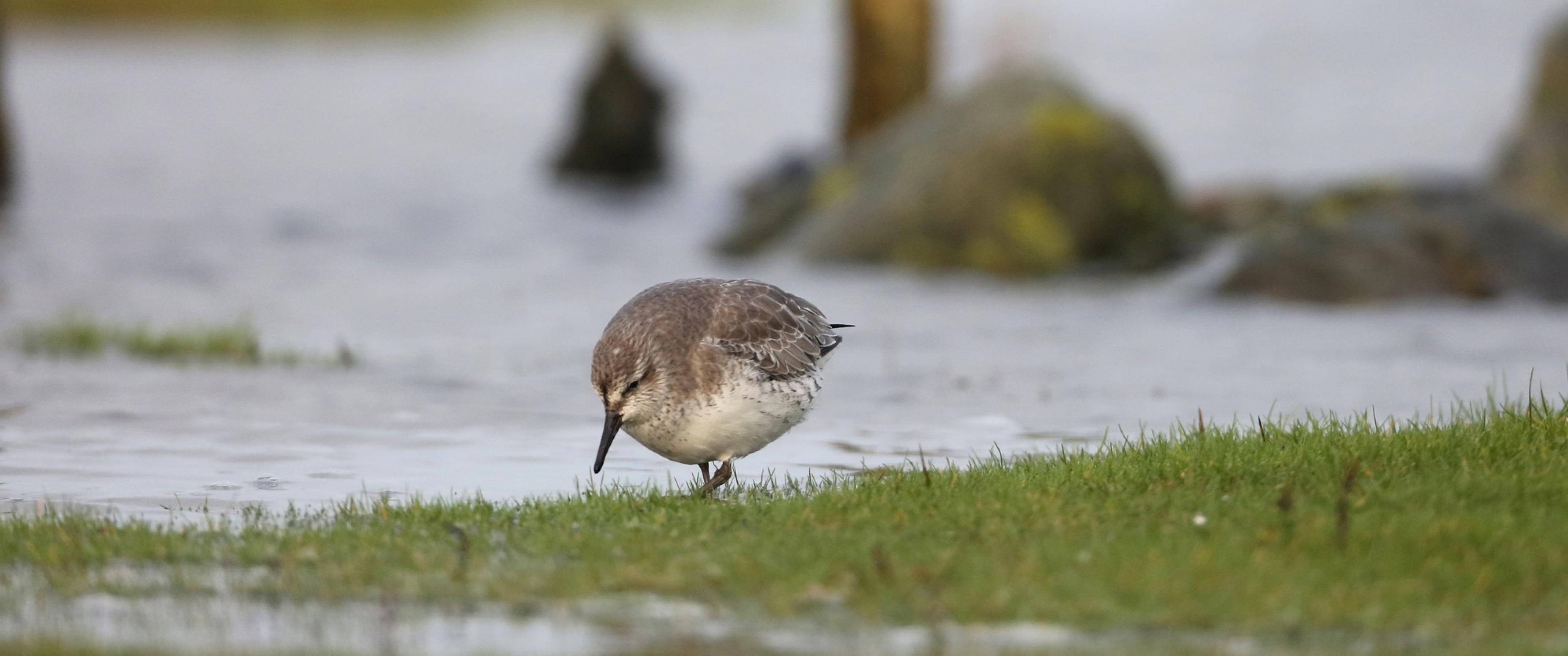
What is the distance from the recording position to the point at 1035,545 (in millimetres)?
7832

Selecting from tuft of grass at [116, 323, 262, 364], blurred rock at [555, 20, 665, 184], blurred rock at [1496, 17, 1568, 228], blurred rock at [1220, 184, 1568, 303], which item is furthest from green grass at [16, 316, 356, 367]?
blurred rock at [555, 20, 665, 184]

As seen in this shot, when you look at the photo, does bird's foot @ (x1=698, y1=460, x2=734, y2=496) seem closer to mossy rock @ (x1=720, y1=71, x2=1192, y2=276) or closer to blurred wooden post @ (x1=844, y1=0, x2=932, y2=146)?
mossy rock @ (x1=720, y1=71, x2=1192, y2=276)

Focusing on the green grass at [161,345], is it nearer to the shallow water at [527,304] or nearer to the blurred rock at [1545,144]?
the shallow water at [527,304]

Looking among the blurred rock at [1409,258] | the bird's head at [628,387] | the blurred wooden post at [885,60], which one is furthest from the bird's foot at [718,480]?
the blurred wooden post at [885,60]

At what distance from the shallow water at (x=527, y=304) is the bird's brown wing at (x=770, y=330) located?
3.02ft

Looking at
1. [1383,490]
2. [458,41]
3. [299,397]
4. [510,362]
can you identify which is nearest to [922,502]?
[1383,490]

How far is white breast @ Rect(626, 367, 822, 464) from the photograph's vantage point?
9602mm

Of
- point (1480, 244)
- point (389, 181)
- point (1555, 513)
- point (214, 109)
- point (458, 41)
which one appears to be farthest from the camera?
point (458, 41)

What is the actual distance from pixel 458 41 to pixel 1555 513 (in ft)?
255

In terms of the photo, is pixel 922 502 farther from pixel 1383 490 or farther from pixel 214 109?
pixel 214 109

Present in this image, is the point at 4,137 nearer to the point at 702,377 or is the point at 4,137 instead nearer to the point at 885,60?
the point at 885,60

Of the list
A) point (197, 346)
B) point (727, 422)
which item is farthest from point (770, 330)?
point (197, 346)

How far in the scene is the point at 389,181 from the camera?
3878cm

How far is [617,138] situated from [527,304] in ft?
58.2
